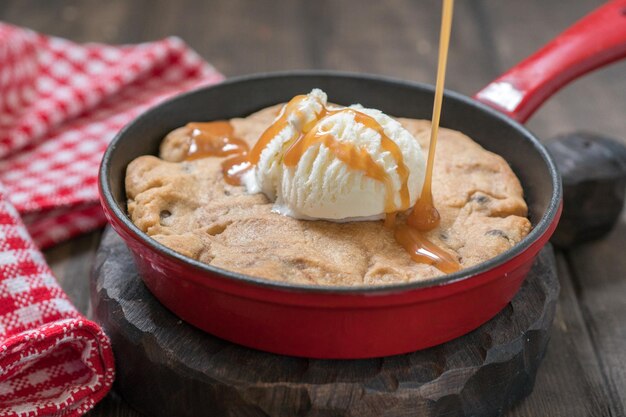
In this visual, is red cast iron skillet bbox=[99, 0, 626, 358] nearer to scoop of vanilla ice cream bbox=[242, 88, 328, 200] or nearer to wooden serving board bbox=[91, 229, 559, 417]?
wooden serving board bbox=[91, 229, 559, 417]

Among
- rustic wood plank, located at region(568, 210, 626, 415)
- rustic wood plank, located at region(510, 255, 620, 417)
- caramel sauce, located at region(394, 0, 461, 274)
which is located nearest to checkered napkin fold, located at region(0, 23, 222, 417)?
caramel sauce, located at region(394, 0, 461, 274)

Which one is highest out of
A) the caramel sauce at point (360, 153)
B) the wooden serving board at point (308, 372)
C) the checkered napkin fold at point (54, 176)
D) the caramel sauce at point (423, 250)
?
the caramel sauce at point (360, 153)

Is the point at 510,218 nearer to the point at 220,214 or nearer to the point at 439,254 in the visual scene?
the point at 439,254

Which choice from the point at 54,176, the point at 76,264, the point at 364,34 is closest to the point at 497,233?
the point at 76,264

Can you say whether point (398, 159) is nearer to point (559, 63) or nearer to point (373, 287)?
point (373, 287)

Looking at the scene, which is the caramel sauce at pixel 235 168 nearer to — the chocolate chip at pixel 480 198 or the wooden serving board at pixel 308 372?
the wooden serving board at pixel 308 372

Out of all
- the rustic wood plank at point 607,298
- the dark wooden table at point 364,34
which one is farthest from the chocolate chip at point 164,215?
A: the rustic wood plank at point 607,298
